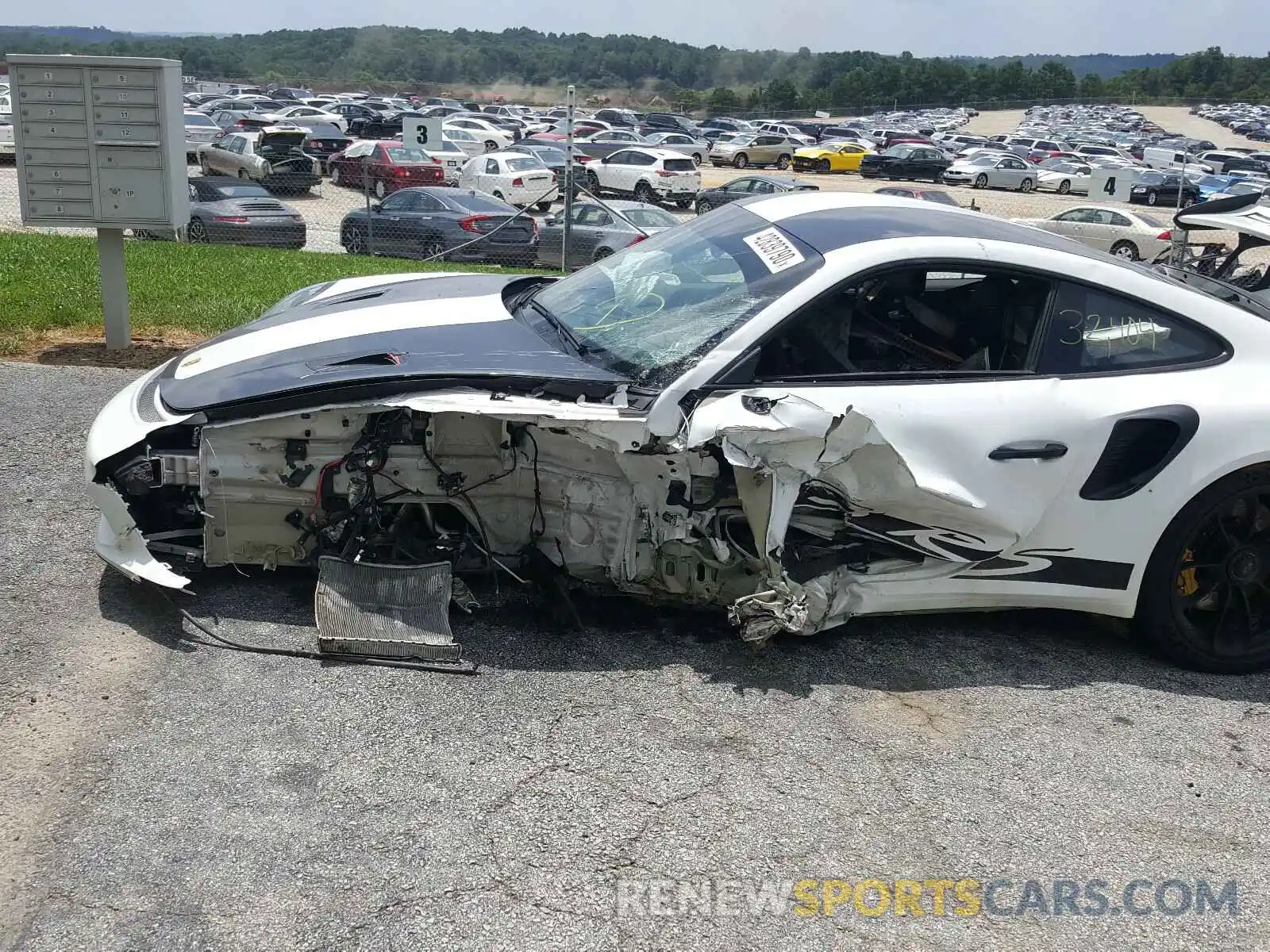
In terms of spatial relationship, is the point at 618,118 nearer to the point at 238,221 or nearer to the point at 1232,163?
the point at 1232,163

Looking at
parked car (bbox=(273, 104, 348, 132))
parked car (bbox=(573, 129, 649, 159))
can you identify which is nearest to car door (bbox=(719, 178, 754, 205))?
parked car (bbox=(573, 129, 649, 159))

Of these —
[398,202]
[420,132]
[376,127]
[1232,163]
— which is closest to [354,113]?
[376,127]

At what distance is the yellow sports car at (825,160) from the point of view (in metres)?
45.6

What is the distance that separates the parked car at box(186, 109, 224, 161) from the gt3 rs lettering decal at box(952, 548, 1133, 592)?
30.2m

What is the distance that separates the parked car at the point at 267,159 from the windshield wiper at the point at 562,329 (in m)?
22.6

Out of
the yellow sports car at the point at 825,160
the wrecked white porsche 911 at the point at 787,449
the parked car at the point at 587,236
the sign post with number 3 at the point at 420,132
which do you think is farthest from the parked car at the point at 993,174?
the wrecked white porsche 911 at the point at 787,449

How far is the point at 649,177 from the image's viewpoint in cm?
3003

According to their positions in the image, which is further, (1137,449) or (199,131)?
(199,131)

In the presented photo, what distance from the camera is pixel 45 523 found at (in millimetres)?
4918

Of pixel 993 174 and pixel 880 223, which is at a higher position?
pixel 880 223

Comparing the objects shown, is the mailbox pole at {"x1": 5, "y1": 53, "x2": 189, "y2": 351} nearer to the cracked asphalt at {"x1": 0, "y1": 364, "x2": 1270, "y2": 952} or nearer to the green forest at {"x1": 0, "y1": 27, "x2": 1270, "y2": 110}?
the cracked asphalt at {"x1": 0, "y1": 364, "x2": 1270, "y2": 952}

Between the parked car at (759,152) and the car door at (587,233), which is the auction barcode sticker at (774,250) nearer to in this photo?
the car door at (587,233)

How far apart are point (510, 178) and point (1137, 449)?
2322cm

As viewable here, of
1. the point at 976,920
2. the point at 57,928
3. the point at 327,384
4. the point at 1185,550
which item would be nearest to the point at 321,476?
the point at 327,384
